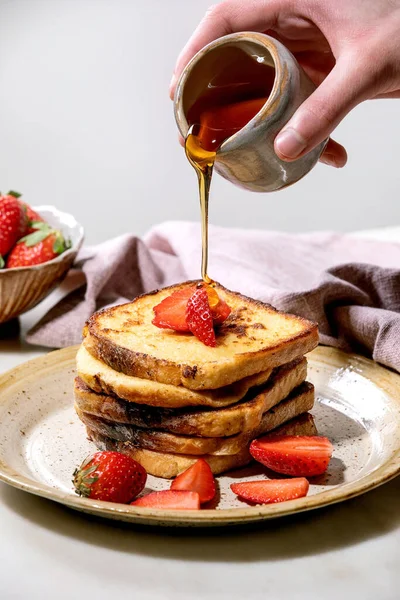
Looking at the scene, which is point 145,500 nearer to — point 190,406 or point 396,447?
point 190,406

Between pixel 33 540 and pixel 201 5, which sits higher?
pixel 201 5

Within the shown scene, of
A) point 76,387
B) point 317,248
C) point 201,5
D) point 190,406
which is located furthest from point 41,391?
point 201,5

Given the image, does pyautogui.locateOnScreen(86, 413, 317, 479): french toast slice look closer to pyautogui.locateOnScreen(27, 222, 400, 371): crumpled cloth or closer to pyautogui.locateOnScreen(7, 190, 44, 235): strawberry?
pyautogui.locateOnScreen(27, 222, 400, 371): crumpled cloth

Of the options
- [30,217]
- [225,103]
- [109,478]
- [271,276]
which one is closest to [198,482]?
[109,478]

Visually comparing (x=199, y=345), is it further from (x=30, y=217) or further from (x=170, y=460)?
(x=30, y=217)

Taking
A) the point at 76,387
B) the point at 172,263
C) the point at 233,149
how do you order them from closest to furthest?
the point at 233,149 < the point at 76,387 < the point at 172,263

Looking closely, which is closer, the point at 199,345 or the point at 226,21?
the point at 199,345
